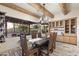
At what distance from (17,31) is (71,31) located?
105 centimetres

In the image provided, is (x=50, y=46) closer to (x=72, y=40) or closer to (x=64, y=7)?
(x=72, y=40)

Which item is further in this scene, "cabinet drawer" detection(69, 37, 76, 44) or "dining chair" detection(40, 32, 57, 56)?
"dining chair" detection(40, 32, 57, 56)

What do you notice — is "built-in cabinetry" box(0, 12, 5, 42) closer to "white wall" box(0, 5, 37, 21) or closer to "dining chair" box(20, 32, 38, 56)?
"white wall" box(0, 5, 37, 21)

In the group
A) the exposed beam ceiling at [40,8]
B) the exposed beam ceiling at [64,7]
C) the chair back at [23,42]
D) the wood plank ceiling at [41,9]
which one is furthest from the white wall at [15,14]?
the exposed beam ceiling at [64,7]

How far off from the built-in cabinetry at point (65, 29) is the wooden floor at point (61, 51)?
10 cm

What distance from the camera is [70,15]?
190cm

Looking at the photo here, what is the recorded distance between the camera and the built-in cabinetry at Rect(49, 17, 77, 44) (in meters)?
1.93

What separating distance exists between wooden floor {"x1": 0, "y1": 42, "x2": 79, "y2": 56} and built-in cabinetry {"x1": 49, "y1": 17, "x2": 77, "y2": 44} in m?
0.10

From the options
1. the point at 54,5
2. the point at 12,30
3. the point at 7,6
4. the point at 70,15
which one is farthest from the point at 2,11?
the point at 70,15

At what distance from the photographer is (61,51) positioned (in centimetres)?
197

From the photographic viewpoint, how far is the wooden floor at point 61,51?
1.89 metres

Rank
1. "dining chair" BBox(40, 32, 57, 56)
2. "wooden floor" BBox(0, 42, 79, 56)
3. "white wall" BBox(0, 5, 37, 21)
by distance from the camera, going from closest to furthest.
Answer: "white wall" BBox(0, 5, 37, 21)
"wooden floor" BBox(0, 42, 79, 56)
"dining chair" BBox(40, 32, 57, 56)

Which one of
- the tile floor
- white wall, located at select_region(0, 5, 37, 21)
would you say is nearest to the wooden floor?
the tile floor

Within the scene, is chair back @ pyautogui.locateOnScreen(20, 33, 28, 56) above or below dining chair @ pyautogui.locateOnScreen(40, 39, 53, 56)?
above
